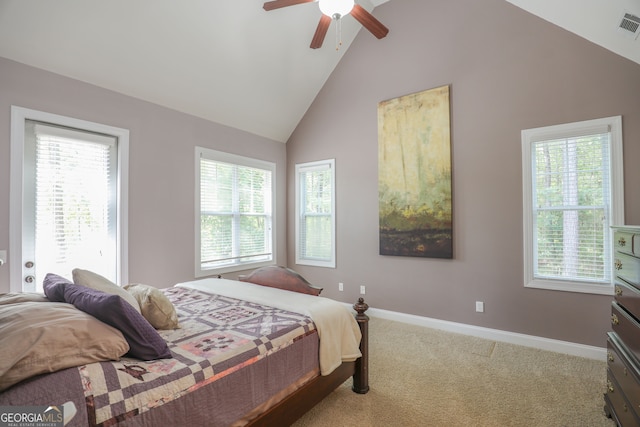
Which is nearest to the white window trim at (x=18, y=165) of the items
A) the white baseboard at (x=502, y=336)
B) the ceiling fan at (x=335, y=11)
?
the ceiling fan at (x=335, y=11)

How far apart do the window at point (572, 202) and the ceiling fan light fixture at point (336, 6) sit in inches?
88.6

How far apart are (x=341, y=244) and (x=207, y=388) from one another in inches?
130

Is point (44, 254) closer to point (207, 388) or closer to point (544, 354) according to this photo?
point (207, 388)

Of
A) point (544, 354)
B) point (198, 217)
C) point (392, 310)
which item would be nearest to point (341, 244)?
point (392, 310)

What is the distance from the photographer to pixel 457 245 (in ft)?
11.7

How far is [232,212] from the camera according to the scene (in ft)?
14.3

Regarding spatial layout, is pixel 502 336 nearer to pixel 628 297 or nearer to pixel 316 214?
pixel 628 297

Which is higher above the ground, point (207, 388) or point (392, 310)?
point (207, 388)

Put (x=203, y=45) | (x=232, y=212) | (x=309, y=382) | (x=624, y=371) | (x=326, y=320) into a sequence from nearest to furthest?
(x=624, y=371) < (x=309, y=382) < (x=326, y=320) < (x=203, y=45) < (x=232, y=212)

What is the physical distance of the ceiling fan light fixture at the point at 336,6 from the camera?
2191 mm

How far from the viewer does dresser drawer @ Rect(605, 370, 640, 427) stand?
155cm

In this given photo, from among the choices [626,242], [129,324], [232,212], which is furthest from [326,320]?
[232,212]

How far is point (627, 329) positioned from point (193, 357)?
7.55 feet

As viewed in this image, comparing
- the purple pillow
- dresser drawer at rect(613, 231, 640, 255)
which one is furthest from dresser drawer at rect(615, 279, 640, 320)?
the purple pillow
